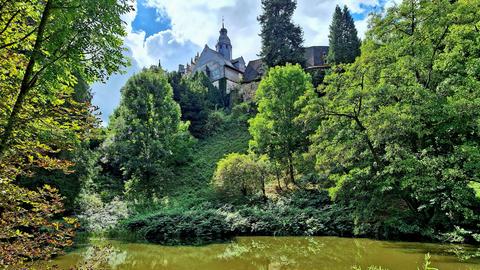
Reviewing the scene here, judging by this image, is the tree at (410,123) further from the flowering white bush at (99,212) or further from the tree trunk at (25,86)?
the flowering white bush at (99,212)

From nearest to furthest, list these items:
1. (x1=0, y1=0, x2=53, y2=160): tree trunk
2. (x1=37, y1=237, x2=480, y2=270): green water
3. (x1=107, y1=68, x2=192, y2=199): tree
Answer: (x1=0, y1=0, x2=53, y2=160): tree trunk → (x1=37, y1=237, x2=480, y2=270): green water → (x1=107, y1=68, x2=192, y2=199): tree

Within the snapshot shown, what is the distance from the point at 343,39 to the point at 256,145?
60.6 feet

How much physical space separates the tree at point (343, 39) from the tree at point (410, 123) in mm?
19954

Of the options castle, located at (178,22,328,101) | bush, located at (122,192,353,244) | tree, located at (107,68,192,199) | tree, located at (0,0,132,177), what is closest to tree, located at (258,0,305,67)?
castle, located at (178,22,328,101)

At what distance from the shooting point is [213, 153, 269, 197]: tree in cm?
1908

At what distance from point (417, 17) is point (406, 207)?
23.4ft

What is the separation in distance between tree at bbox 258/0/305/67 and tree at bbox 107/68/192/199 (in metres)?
12.1

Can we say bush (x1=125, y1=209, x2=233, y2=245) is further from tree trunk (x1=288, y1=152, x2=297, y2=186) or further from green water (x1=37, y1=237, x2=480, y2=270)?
tree trunk (x1=288, y1=152, x2=297, y2=186)

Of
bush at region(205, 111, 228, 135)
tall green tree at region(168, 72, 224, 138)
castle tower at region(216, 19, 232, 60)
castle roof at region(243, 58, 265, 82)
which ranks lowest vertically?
bush at region(205, 111, 228, 135)

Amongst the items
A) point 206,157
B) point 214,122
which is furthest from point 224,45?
point 206,157

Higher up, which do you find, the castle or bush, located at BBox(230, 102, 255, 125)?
the castle

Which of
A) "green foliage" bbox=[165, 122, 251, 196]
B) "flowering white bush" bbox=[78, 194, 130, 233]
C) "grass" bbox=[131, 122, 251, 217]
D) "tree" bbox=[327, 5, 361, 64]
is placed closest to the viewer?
"flowering white bush" bbox=[78, 194, 130, 233]

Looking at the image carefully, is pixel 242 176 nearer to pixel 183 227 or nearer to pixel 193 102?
pixel 183 227

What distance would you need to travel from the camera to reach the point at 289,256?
10203 mm
